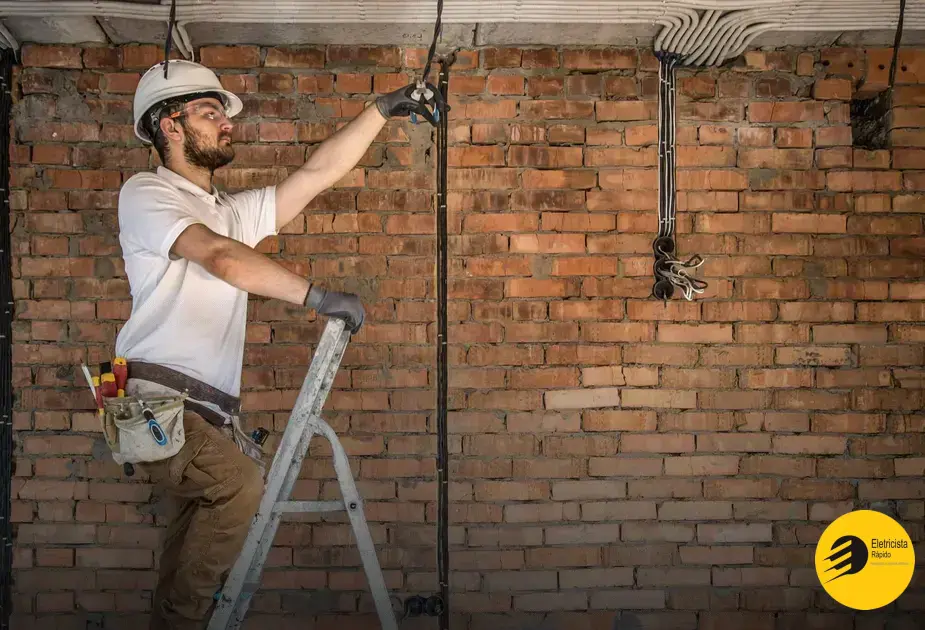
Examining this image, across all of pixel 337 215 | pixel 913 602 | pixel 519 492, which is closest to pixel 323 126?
pixel 337 215

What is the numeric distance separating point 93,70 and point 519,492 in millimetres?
2301

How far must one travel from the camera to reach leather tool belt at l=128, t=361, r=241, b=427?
7.99 feet

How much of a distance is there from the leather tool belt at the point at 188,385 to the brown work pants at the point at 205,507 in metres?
0.04

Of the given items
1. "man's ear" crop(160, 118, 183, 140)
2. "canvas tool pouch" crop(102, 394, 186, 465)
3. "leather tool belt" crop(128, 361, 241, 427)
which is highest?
"man's ear" crop(160, 118, 183, 140)

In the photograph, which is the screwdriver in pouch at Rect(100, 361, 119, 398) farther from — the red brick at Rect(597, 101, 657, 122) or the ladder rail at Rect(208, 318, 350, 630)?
the red brick at Rect(597, 101, 657, 122)

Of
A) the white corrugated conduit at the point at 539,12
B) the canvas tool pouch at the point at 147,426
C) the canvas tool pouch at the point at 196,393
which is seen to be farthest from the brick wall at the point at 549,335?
the canvas tool pouch at the point at 147,426

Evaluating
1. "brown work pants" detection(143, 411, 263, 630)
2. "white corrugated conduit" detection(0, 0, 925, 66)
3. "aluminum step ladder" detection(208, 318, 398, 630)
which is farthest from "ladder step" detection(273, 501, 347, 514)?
"white corrugated conduit" detection(0, 0, 925, 66)

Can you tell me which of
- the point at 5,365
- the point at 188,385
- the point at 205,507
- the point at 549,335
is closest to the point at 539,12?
the point at 549,335

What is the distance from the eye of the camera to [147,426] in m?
2.32

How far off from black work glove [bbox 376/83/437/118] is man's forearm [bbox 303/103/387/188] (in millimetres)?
31

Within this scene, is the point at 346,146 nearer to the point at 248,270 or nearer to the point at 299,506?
the point at 248,270

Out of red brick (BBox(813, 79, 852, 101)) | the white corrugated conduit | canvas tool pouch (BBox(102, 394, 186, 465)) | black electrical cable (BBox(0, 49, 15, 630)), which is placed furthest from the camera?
red brick (BBox(813, 79, 852, 101))

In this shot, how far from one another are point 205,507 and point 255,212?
0.99 m

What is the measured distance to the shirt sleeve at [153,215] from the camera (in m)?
2.39
